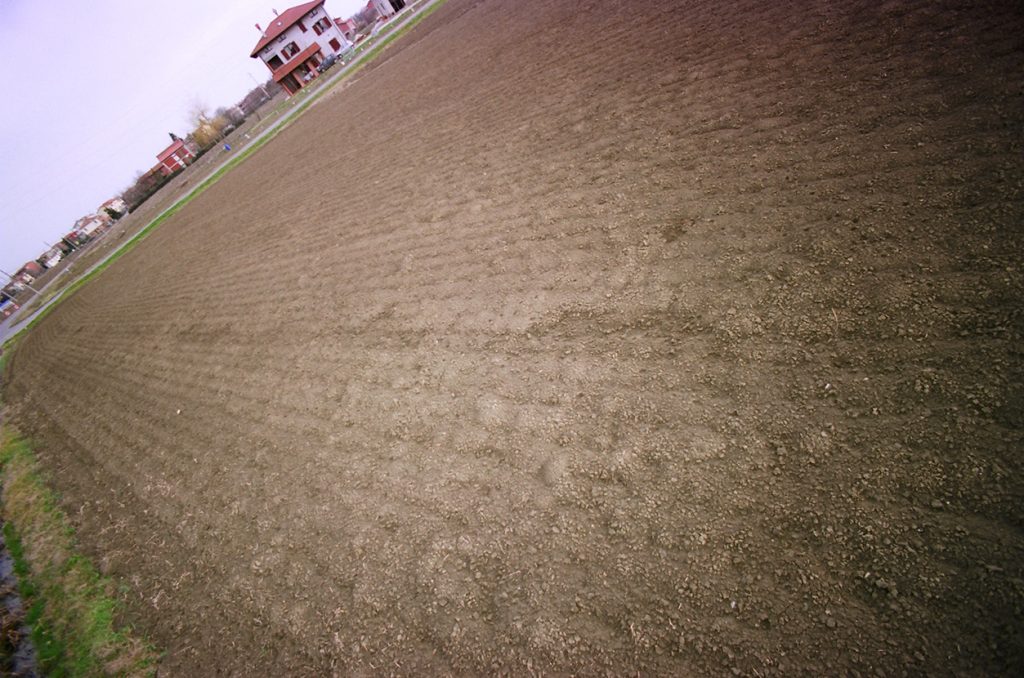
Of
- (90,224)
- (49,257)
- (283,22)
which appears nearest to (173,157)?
(283,22)

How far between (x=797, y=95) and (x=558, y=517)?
19.7ft

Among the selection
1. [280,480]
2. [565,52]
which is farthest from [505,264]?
[565,52]

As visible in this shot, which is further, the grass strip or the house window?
the house window

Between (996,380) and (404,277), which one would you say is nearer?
(996,380)

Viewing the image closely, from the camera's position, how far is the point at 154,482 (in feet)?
21.6

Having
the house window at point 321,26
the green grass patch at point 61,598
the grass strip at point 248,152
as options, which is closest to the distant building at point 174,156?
the house window at point 321,26

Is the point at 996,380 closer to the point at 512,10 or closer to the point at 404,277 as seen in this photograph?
the point at 404,277

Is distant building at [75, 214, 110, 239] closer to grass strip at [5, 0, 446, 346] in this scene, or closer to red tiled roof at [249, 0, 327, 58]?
red tiled roof at [249, 0, 327, 58]

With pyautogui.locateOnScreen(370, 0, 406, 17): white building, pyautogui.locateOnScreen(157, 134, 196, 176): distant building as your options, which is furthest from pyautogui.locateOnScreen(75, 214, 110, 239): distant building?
pyautogui.locateOnScreen(370, 0, 406, 17): white building

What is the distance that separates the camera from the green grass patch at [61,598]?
4598 mm

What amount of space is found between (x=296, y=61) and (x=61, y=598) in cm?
6027

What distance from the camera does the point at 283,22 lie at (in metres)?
51.3

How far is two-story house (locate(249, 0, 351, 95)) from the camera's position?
49281mm

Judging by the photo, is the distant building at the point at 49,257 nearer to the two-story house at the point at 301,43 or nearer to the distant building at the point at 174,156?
the distant building at the point at 174,156
